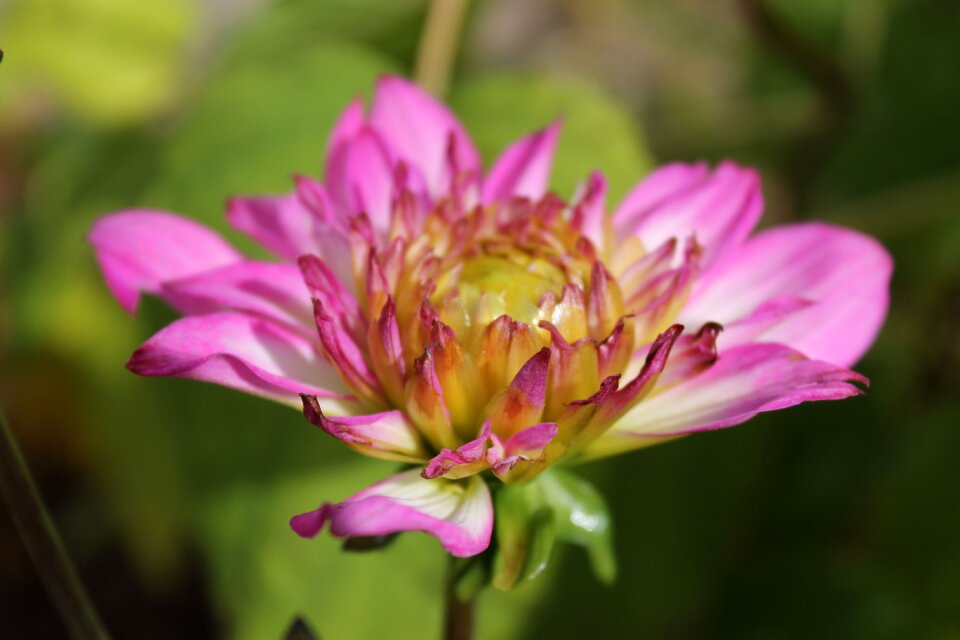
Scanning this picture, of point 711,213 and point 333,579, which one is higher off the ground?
point 711,213

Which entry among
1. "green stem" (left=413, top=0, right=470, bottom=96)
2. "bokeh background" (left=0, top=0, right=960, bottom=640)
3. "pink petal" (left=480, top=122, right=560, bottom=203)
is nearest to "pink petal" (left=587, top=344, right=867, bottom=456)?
"pink petal" (left=480, top=122, right=560, bottom=203)

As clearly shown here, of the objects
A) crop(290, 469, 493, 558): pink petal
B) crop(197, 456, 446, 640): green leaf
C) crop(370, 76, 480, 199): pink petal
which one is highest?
crop(370, 76, 480, 199): pink petal

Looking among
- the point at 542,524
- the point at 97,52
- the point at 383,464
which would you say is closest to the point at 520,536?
the point at 542,524

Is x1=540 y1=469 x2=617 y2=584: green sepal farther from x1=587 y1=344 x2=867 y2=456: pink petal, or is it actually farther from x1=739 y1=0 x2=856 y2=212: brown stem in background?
x1=739 y1=0 x2=856 y2=212: brown stem in background

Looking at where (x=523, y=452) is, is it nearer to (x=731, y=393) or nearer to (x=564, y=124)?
(x=731, y=393)

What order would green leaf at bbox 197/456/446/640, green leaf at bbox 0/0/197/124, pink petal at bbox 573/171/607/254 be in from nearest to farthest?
pink petal at bbox 573/171/607/254 < green leaf at bbox 197/456/446/640 < green leaf at bbox 0/0/197/124

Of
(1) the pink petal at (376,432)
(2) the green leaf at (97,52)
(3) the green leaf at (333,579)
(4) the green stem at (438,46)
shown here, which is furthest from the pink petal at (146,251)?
(2) the green leaf at (97,52)

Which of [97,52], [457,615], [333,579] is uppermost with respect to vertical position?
[97,52]

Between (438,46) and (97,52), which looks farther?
(97,52)
